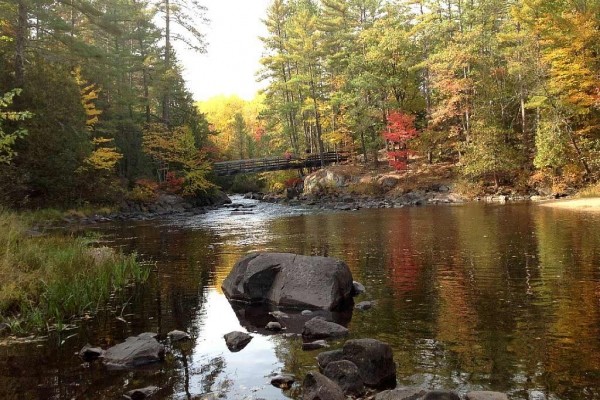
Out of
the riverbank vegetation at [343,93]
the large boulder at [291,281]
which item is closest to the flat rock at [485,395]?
the large boulder at [291,281]

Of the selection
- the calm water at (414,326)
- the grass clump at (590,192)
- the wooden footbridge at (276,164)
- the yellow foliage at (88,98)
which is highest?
the yellow foliage at (88,98)

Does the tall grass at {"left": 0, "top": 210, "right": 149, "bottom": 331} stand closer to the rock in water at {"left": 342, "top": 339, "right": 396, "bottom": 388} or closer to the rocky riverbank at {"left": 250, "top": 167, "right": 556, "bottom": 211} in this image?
the rock in water at {"left": 342, "top": 339, "right": 396, "bottom": 388}

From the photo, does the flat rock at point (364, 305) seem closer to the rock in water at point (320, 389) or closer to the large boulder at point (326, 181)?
the rock in water at point (320, 389)

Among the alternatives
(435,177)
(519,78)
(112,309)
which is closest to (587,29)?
(519,78)

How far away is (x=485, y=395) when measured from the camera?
4387mm

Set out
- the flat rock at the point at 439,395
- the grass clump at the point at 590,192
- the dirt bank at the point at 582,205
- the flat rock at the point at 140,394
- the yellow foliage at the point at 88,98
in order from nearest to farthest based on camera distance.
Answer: the flat rock at the point at 439,395 → the flat rock at the point at 140,394 → the dirt bank at the point at 582,205 → the grass clump at the point at 590,192 → the yellow foliage at the point at 88,98

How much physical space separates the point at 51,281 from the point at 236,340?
3.91 metres

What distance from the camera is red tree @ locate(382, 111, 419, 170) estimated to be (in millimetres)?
40312

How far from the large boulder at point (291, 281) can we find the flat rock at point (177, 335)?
2274mm

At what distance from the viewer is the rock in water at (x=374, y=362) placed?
5141mm

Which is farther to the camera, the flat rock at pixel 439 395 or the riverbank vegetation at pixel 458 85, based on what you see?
the riverbank vegetation at pixel 458 85

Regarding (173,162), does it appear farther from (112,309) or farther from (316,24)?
(112,309)

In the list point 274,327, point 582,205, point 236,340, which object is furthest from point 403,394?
point 582,205

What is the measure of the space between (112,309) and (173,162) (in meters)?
34.8
